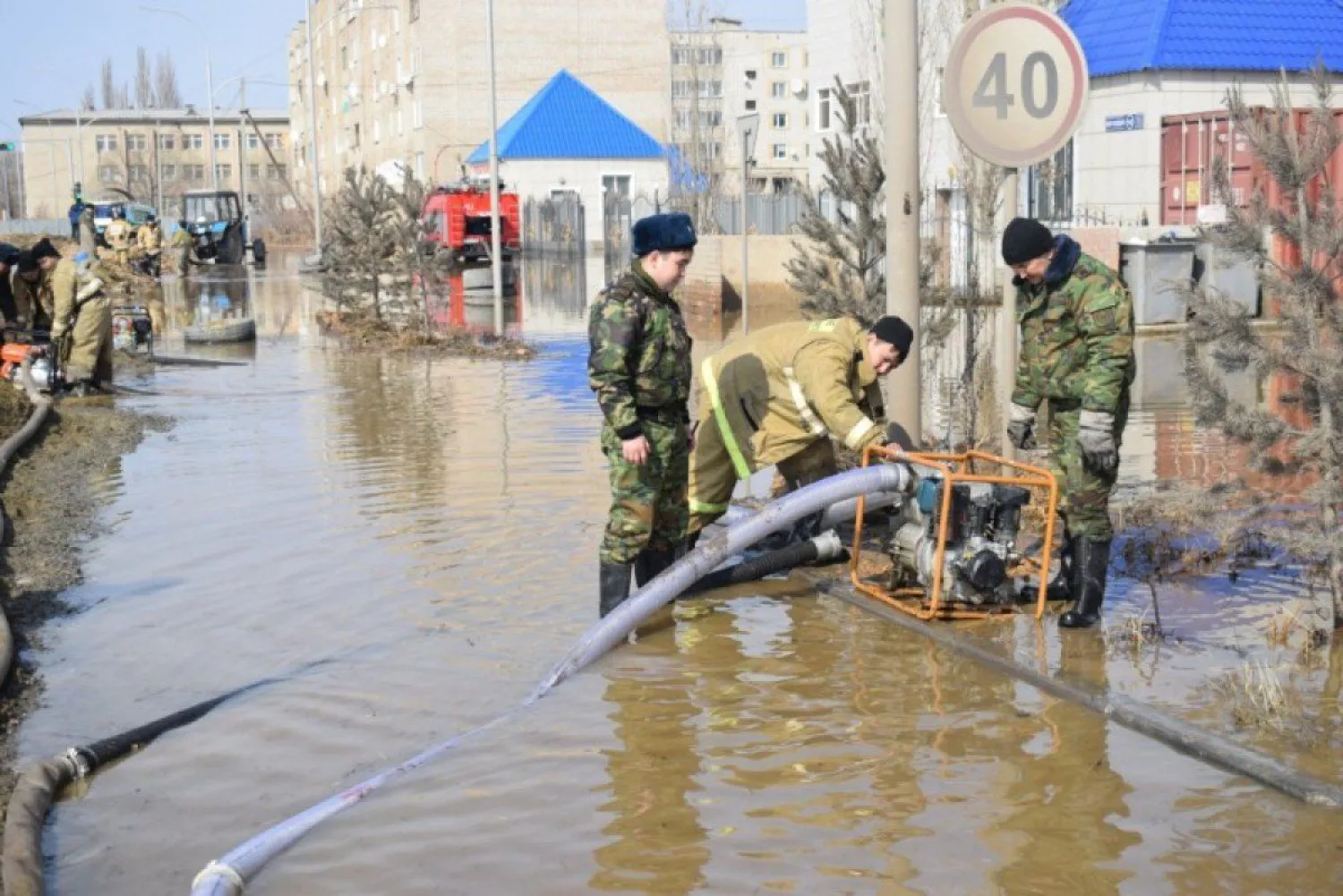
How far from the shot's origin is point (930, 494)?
689cm

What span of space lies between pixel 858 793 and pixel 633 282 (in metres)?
2.65

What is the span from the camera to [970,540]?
6.90 metres

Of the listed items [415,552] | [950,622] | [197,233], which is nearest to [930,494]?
[950,622]

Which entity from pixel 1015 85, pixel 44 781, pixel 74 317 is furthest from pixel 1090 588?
pixel 74 317

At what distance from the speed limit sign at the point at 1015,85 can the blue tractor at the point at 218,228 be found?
1916 inches

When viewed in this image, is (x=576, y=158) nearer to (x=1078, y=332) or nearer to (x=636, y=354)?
(x=636, y=354)

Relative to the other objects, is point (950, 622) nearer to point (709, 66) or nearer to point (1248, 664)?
point (1248, 664)

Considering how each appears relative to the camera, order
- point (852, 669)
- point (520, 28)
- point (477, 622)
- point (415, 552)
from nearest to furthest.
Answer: point (852, 669)
point (477, 622)
point (415, 552)
point (520, 28)

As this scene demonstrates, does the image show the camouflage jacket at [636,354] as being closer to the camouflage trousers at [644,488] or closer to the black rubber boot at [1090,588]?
the camouflage trousers at [644,488]

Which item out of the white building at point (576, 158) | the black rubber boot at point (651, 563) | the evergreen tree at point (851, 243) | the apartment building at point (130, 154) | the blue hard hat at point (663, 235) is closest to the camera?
the blue hard hat at point (663, 235)

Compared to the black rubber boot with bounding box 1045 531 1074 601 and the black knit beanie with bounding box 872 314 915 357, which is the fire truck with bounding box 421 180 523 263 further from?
the black rubber boot with bounding box 1045 531 1074 601

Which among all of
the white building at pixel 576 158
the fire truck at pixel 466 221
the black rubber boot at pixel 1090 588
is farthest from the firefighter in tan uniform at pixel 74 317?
the white building at pixel 576 158

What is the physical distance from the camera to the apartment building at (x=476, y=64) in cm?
6981

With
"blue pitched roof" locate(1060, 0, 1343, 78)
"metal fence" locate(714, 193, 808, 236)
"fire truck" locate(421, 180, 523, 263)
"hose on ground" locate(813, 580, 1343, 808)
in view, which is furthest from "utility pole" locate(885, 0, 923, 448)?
"fire truck" locate(421, 180, 523, 263)
